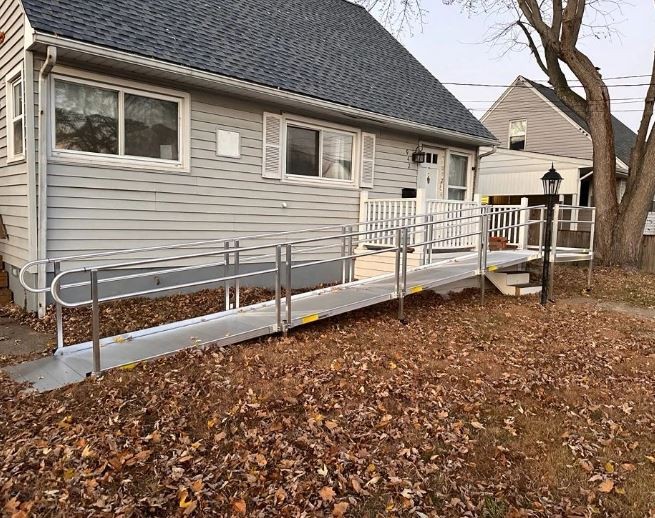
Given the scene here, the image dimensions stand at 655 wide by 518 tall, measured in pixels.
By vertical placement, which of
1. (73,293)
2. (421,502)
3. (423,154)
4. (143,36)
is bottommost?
(421,502)

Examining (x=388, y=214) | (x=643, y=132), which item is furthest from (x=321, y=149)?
(x=643, y=132)

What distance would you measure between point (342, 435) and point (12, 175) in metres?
6.10

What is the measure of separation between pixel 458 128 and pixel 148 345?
8223 mm

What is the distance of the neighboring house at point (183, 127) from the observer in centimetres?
630

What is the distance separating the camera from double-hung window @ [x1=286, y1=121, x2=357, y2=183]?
880 centimetres

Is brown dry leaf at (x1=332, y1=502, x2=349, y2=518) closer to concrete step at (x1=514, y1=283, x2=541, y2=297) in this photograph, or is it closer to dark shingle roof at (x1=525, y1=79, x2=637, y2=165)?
concrete step at (x1=514, y1=283, x2=541, y2=297)

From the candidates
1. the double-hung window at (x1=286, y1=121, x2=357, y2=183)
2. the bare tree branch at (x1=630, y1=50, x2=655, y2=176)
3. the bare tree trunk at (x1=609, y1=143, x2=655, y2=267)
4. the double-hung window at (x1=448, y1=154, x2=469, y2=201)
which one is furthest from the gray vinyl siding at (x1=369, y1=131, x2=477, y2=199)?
the bare tree branch at (x1=630, y1=50, x2=655, y2=176)

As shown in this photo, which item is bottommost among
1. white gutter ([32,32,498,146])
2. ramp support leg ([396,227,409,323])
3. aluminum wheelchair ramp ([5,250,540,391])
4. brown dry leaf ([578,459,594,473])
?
brown dry leaf ([578,459,594,473])

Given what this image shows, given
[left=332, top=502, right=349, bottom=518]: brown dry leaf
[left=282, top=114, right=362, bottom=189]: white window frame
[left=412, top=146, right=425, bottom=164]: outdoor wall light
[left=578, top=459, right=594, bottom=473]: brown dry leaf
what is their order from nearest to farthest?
[left=332, top=502, right=349, bottom=518]: brown dry leaf → [left=578, top=459, right=594, bottom=473]: brown dry leaf → [left=282, top=114, right=362, bottom=189]: white window frame → [left=412, top=146, right=425, bottom=164]: outdoor wall light

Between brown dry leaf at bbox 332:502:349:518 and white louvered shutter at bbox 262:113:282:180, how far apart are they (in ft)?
20.9

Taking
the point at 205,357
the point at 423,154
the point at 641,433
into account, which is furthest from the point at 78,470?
the point at 423,154

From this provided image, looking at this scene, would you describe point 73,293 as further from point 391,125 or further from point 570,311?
point 570,311

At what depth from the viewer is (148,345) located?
4742mm

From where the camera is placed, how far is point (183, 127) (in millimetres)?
7371
